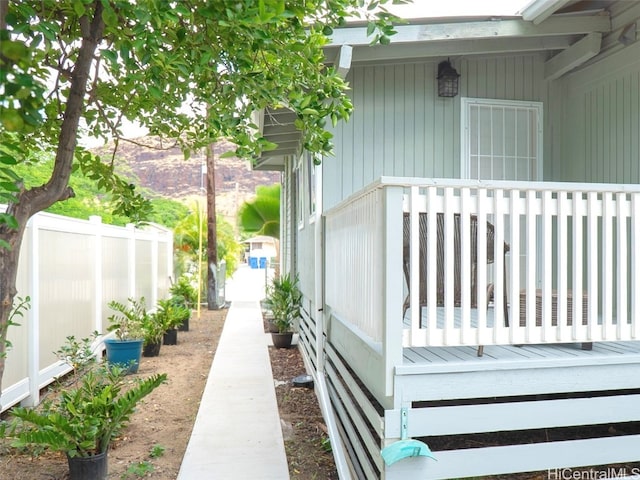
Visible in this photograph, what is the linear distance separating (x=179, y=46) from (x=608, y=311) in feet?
8.99

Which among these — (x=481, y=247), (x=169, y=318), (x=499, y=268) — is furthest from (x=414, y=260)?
(x=169, y=318)

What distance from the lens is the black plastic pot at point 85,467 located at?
135 inches

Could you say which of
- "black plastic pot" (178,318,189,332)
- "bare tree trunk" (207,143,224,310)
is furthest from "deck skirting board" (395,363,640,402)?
"bare tree trunk" (207,143,224,310)

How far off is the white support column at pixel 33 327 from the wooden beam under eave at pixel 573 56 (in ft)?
17.4

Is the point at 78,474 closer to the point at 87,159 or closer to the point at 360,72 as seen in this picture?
the point at 87,159

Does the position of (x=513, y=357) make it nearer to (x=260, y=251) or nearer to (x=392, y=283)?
(x=392, y=283)

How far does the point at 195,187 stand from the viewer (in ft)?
229

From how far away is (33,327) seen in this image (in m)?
5.05

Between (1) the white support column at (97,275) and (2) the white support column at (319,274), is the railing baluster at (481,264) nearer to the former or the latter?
(2) the white support column at (319,274)

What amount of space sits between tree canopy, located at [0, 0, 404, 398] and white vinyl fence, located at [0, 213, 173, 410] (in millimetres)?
2147

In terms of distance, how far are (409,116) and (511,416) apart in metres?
3.40

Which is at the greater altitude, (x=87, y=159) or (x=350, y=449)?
(x=87, y=159)

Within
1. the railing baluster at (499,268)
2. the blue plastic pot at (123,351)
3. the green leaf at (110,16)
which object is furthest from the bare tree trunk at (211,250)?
the green leaf at (110,16)

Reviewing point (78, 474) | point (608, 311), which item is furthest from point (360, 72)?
point (78, 474)
